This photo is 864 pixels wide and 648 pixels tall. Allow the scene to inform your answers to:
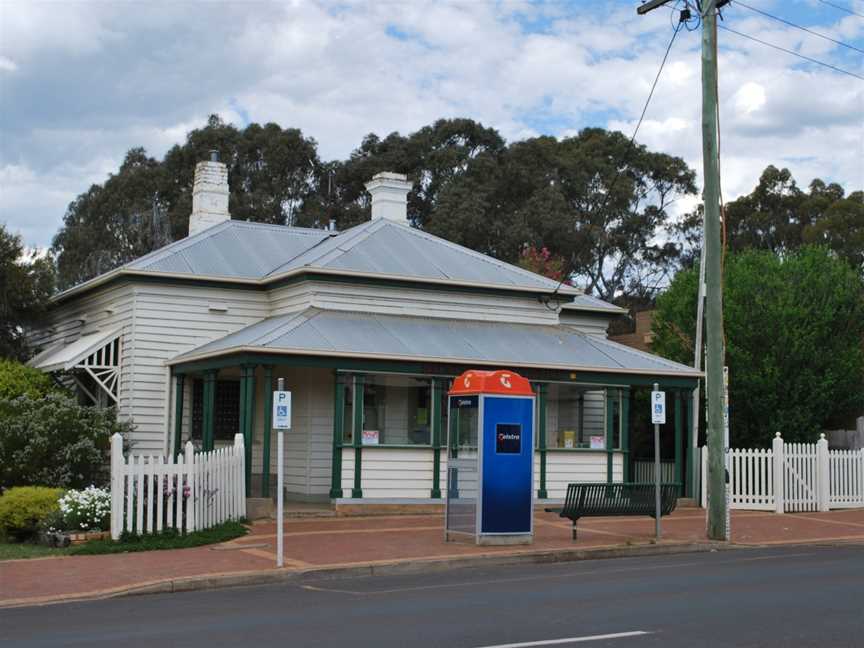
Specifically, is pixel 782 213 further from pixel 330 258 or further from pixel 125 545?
pixel 125 545

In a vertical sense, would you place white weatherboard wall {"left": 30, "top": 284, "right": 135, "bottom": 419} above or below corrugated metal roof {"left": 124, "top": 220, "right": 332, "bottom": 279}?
below

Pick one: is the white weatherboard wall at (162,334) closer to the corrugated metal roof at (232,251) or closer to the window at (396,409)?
the corrugated metal roof at (232,251)

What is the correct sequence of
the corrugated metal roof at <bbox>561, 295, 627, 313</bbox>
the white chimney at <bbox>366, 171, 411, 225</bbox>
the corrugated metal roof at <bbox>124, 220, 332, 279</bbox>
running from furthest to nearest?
the white chimney at <bbox>366, 171, 411, 225</bbox>, the corrugated metal roof at <bbox>561, 295, 627, 313</bbox>, the corrugated metal roof at <bbox>124, 220, 332, 279</bbox>

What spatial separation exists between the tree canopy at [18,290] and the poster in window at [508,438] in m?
14.8

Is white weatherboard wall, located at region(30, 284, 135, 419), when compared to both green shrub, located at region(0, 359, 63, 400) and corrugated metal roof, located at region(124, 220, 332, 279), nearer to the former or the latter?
corrugated metal roof, located at region(124, 220, 332, 279)

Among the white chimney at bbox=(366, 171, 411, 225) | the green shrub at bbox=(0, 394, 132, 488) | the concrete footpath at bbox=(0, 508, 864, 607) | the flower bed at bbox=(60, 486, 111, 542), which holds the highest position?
the white chimney at bbox=(366, 171, 411, 225)

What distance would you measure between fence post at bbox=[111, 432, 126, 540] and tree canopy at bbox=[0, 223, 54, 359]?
1203 centimetres

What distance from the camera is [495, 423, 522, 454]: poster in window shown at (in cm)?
1709

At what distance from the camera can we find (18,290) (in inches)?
1080

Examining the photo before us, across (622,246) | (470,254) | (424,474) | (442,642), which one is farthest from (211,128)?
(442,642)

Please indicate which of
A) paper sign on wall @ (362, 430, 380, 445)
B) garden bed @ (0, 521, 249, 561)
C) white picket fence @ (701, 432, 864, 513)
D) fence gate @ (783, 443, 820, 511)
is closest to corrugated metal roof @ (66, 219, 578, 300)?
paper sign on wall @ (362, 430, 380, 445)

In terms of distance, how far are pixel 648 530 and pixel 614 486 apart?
6.32 feet

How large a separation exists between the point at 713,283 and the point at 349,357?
22.5 ft

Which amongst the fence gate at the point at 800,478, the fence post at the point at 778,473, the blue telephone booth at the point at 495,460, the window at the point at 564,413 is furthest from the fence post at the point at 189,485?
the fence gate at the point at 800,478
